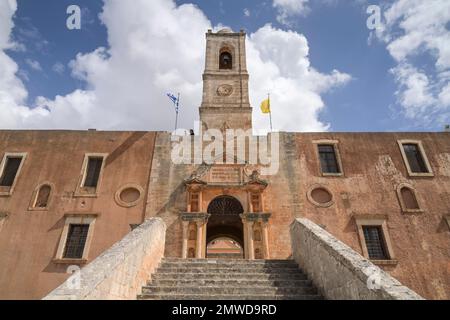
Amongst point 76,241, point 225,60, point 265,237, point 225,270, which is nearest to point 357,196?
point 265,237

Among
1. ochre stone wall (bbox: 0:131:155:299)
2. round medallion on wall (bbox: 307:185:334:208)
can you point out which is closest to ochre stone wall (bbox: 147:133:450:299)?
round medallion on wall (bbox: 307:185:334:208)

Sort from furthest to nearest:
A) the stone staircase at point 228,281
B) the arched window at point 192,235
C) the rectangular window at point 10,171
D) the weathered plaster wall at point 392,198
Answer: the rectangular window at point 10,171 < the arched window at point 192,235 < the weathered plaster wall at point 392,198 < the stone staircase at point 228,281

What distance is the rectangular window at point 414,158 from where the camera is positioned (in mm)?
14859

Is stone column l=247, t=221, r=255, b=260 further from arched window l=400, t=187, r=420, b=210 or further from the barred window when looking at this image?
arched window l=400, t=187, r=420, b=210

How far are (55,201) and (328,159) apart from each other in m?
13.2

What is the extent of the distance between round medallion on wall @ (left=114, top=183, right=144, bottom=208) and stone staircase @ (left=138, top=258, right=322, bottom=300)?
20.1 ft

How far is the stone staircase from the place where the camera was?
5.96 meters

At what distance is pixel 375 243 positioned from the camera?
12.9m

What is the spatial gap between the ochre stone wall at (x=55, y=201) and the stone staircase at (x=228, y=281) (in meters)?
6.40

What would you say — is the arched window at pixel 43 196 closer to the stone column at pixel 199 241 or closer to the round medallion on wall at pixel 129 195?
the round medallion on wall at pixel 129 195

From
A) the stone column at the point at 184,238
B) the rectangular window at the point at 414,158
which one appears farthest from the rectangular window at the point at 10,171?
the rectangular window at the point at 414,158

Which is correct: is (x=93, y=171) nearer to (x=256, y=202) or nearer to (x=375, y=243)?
(x=256, y=202)
